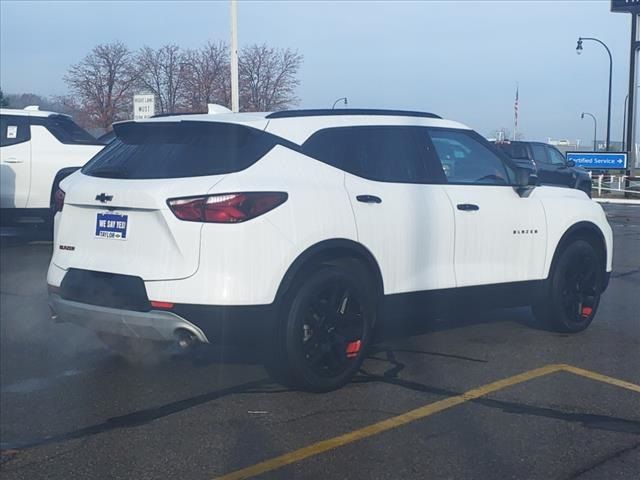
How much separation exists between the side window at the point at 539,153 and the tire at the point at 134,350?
20.6 metres

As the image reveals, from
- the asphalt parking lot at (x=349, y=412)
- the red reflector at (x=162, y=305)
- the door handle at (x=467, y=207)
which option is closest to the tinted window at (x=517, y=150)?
the asphalt parking lot at (x=349, y=412)

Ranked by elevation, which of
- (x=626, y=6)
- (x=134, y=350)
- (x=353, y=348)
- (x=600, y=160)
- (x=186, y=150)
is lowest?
(x=134, y=350)

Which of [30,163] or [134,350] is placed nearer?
[134,350]

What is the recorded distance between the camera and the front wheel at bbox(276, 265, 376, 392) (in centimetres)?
529

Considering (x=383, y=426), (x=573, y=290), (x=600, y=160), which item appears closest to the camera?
(x=383, y=426)

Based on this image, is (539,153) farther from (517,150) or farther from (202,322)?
(202,322)

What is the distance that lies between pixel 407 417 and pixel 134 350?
7.66ft

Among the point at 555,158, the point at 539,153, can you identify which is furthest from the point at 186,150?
the point at 555,158

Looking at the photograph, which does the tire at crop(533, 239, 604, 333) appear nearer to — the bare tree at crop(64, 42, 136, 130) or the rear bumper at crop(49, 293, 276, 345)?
the rear bumper at crop(49, 293, 276, 345)

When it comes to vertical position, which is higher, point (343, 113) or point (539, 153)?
point (539, 153)

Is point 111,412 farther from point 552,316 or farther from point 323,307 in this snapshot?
point 552,316

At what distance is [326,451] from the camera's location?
455 cm

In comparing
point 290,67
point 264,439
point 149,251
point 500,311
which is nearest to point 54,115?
point 500,311

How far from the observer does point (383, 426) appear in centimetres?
495
